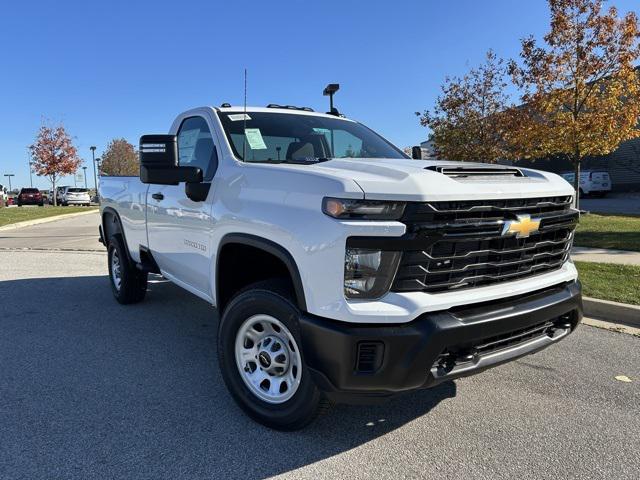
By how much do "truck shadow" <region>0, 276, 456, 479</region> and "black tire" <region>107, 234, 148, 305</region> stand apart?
72 centimetres

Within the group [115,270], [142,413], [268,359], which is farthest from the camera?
[115,270]

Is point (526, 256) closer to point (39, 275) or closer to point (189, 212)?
point (189, 212)

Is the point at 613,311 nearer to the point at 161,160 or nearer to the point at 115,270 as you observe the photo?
the point at 161,160

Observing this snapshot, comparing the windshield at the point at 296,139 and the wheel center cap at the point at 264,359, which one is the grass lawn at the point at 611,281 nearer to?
the windshield at the point at 296,139

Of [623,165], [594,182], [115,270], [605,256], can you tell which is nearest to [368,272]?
[115,270]

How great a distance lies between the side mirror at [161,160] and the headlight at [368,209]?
1.47 metres

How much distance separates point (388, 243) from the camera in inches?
95.6

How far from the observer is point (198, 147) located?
4145mm

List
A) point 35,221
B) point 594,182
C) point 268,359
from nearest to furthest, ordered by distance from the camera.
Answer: point 268,359 < point 35,221 < point 594,182

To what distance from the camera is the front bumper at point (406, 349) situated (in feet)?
7.98

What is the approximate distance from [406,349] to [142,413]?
6.12 ft

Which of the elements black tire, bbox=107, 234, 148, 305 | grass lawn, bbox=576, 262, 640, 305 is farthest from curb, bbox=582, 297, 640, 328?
black tire, bbox=107, 234, 148, 305

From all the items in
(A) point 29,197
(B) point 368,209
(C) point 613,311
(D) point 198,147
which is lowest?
(A) point 29,197

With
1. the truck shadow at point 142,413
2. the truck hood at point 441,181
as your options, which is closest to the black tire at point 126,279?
the truck shadow at point 142,413
